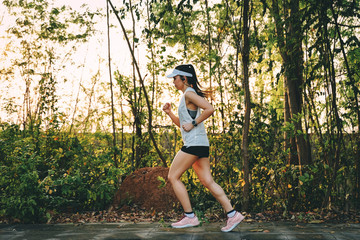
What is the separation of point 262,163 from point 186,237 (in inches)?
88.7

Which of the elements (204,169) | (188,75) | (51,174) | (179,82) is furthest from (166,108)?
(51,174)

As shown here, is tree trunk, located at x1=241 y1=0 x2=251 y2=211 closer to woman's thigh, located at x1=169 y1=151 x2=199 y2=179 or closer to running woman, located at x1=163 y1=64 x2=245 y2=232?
running woman, located at x1=163 y1=64 x2=245 y2=232

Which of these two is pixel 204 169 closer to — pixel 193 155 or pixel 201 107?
pixel 193 155

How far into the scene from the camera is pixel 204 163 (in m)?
5.16

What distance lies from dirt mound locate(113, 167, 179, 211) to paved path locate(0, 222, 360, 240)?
114 centimetres

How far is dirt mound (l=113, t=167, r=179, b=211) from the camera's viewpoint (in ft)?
23.1

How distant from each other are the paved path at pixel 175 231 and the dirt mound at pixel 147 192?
114cm

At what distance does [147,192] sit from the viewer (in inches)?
286

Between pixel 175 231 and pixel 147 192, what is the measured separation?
208 centimetres

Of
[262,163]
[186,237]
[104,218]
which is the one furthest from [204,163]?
[104,218]

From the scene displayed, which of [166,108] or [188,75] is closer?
[166,108]

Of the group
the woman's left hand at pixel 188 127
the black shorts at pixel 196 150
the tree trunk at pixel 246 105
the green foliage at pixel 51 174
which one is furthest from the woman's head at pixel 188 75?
the green foliage at pixel 51 174

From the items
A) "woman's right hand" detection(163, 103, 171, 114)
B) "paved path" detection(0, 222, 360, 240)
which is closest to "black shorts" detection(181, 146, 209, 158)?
"woman's right hand" detection(163, 103, 171, 114)

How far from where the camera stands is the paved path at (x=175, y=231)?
4.93 metres
